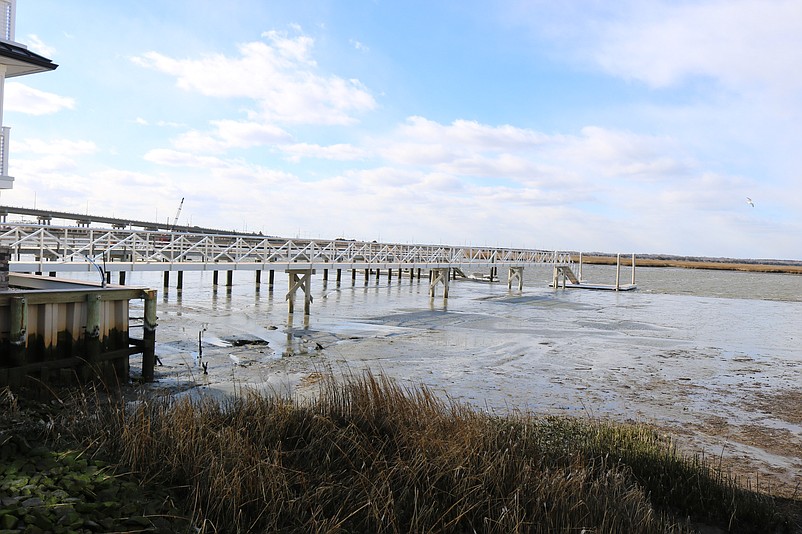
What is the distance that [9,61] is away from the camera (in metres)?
13.4

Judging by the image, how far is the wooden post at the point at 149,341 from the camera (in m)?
11.3

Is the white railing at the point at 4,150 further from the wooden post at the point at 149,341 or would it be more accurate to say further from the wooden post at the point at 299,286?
the wooden post at the point at 299,286

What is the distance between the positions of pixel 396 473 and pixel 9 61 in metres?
13.3

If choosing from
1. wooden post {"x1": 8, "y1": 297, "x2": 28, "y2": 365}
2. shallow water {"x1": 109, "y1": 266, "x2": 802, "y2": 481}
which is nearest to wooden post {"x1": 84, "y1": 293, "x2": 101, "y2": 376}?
wooden post {"x1": 8, "y1": 297, "x2": 28, "y2": 365}

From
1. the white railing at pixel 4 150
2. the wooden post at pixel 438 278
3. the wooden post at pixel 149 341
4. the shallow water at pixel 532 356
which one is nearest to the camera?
the shallow water at pixel 532 356

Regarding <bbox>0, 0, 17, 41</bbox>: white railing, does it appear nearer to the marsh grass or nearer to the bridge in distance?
the bridge in distance

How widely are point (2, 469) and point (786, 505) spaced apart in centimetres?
754

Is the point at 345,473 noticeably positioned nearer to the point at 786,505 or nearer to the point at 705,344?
the point at 786,505

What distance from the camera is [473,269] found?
59.8m

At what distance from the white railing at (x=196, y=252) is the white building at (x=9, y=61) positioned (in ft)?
9.08

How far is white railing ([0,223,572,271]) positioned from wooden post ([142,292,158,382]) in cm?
361

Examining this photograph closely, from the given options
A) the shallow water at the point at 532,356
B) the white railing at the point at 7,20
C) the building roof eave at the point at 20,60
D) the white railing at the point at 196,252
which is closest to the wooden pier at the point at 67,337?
the shallow water at the point at 532,356

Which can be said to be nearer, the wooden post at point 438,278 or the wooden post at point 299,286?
the wooden post at point 299,286

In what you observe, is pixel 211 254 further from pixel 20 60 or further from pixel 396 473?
pixel 396 473
